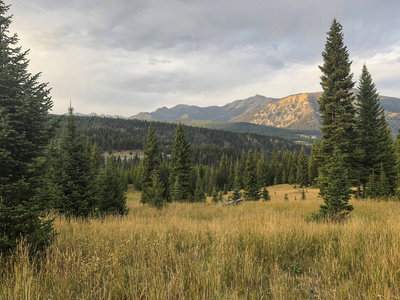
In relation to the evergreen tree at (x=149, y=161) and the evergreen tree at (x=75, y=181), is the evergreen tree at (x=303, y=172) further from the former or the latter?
the evergreen tree at (x=75, y=181)

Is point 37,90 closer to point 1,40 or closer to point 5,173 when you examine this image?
point 1,40

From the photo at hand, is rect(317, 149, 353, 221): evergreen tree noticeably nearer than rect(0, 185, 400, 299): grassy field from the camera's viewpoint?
No

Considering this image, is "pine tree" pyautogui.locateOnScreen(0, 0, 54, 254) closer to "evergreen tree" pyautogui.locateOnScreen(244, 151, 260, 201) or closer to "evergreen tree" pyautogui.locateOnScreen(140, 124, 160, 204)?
"evergreen tree" pyautogui.locateOnScreen(244, 151, 260, 201)

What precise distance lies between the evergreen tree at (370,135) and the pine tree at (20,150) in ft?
83.5

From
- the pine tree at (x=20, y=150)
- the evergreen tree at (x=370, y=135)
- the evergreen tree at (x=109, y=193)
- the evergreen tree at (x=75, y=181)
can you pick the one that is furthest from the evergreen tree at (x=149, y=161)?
the pine tree at (x=20, y=150)

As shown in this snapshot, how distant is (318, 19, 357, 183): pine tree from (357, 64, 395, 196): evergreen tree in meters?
3.27

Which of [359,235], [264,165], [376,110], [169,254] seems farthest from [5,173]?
[264,165]

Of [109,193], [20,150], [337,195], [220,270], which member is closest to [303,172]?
[337,195]

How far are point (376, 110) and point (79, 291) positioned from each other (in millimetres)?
29816

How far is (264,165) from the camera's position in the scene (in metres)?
78.8

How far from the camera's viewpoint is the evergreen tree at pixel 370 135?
838 inches

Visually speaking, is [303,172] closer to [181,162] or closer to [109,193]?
[181,162]

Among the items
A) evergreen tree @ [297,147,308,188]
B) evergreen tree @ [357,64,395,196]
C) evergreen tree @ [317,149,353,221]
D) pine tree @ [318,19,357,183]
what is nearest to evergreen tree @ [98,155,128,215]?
evergreen tree @ [317,149,353,221]

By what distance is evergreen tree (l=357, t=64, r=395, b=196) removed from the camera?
21.3 metres
